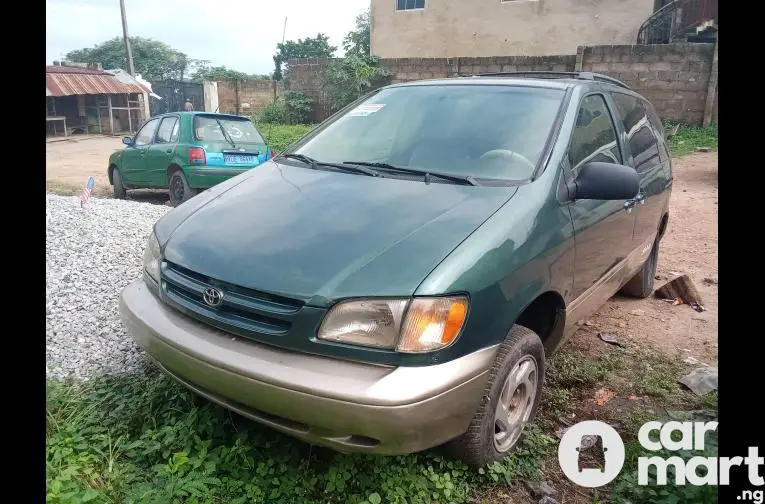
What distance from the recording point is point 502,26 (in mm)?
18062

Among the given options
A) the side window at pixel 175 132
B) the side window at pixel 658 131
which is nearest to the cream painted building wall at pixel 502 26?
the side window at pixel 175 132

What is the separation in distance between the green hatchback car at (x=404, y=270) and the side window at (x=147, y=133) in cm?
641

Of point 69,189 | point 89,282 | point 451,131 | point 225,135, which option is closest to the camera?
point 451,131

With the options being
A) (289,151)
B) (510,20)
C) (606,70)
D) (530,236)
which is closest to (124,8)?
(510,20)

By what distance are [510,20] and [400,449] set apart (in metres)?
18.6

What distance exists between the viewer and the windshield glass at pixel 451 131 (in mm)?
2664

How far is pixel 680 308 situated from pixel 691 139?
30.2ft

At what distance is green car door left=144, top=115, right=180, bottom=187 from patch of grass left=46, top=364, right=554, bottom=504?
239 inches

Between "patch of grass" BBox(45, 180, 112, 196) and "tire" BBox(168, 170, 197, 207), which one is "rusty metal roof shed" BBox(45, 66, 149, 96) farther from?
"tire" BBox(168, 170, 197, 207)

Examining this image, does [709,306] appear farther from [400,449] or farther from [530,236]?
[400,449]

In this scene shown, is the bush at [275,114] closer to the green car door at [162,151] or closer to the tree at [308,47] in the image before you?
A: the green car door at [162,151]

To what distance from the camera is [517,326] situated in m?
→ 2.31

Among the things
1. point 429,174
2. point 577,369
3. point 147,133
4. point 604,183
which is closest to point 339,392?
point 429,174

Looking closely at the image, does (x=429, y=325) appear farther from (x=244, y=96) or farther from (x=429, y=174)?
(x=244, y=96)
